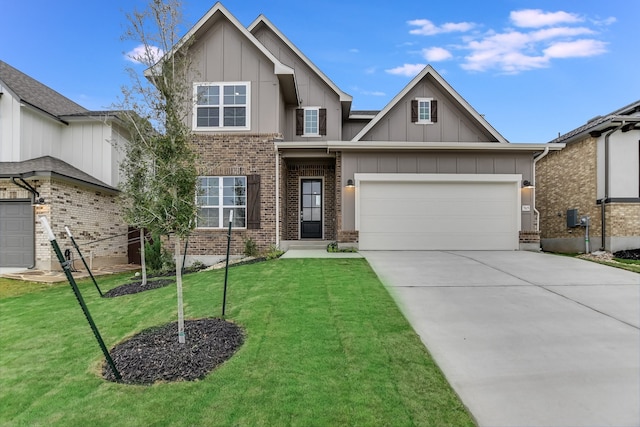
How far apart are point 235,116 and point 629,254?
41.0 feet

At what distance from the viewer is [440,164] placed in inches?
430

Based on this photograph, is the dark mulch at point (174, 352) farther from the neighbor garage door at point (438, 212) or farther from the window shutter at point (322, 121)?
the window shutter at point (322, 121)

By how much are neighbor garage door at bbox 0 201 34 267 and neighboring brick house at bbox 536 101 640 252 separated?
57.8 ft

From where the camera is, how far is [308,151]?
11352 millimetres

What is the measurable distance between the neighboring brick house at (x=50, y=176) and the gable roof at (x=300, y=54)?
249 inches

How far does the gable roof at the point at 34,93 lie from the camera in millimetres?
11480

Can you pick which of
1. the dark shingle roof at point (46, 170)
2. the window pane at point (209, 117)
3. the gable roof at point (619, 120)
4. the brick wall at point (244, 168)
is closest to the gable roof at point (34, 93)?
the dark shingle roof at point (46, 170)

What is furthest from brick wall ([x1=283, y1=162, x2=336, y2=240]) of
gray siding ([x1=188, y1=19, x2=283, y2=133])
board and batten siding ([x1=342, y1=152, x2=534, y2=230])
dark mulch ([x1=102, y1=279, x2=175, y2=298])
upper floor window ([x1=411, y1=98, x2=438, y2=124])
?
dark mulch ([x1=102, y1=279, x2=175, y2=298])

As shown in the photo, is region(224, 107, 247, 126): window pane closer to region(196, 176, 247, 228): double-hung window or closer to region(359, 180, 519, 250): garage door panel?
region(196, 176, 247, 228): double-hung window

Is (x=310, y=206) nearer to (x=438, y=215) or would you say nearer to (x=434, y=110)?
(x=438, y=215)

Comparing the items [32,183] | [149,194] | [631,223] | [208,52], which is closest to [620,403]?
[149,194]

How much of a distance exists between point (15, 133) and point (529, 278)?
15128 mm

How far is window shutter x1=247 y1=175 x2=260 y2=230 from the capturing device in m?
10.7

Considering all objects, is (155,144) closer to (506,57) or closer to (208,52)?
(208,52)
